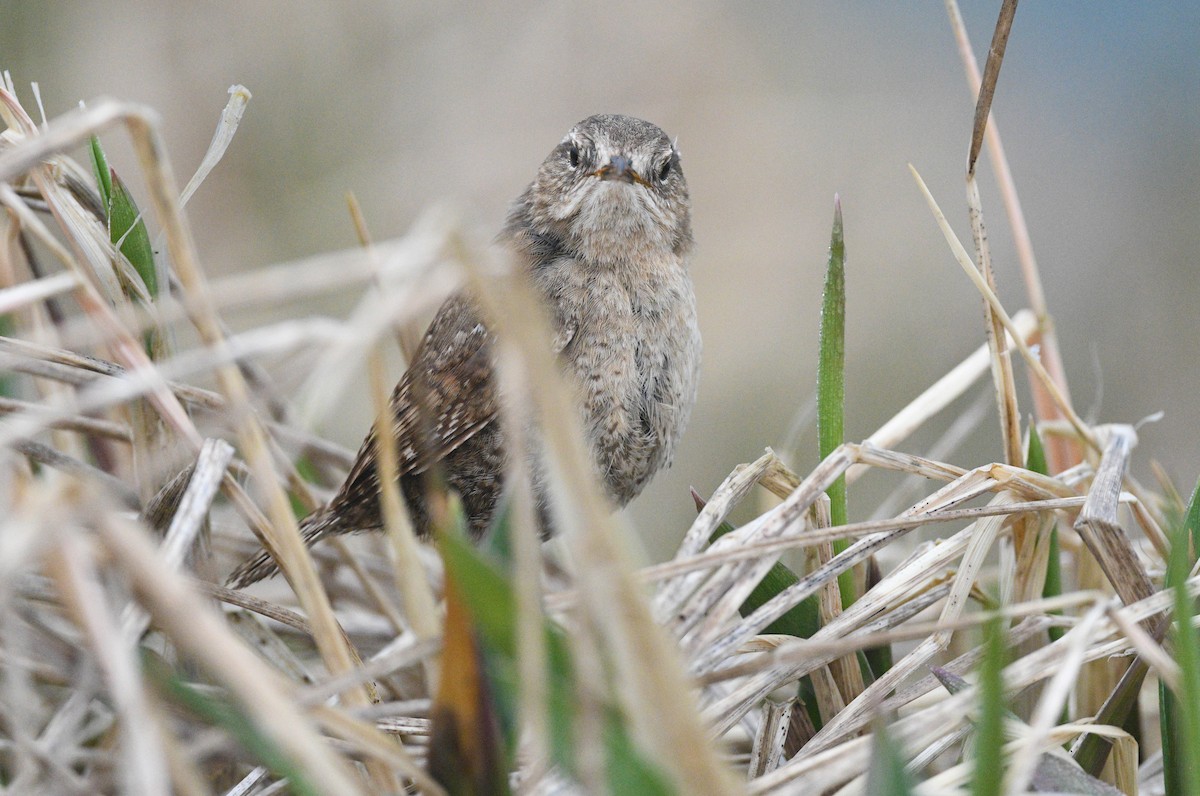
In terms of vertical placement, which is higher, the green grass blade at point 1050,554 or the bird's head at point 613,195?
the bird's head at point 613,195

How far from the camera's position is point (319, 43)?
571cm

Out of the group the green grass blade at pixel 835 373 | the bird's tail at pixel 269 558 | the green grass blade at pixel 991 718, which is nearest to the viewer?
the green grass blade at pixel 991 718

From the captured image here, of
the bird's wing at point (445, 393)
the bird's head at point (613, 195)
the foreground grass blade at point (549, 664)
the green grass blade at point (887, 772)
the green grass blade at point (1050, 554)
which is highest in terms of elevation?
the bird's head at point (613, 195)

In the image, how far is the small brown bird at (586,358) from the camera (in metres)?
2.43

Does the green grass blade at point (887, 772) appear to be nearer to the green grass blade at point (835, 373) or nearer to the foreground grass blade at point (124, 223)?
the green grass blade at point (835, 373)

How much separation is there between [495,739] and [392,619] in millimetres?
1079

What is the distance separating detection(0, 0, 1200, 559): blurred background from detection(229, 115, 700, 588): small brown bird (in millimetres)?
2591

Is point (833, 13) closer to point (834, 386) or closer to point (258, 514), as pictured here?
point (834, 386)

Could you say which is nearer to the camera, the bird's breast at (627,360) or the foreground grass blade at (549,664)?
the foreground grass blade at (549,664)

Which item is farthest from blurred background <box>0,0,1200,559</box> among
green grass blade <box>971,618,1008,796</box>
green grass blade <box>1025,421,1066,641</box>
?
green grass blade <box>971,618,1008,796</box>

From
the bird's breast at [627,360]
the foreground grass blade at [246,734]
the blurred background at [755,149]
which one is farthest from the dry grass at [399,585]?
the blurred background at [755,149]

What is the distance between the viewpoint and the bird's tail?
219cm

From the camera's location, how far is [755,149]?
669 cm

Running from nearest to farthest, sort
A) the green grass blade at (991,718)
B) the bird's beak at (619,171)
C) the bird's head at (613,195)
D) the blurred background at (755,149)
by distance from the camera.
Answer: the green grass blade at (991,718) → the bird's head at (613,195) → the bird's beak at (619,171) → the blurred background at (755,149)
